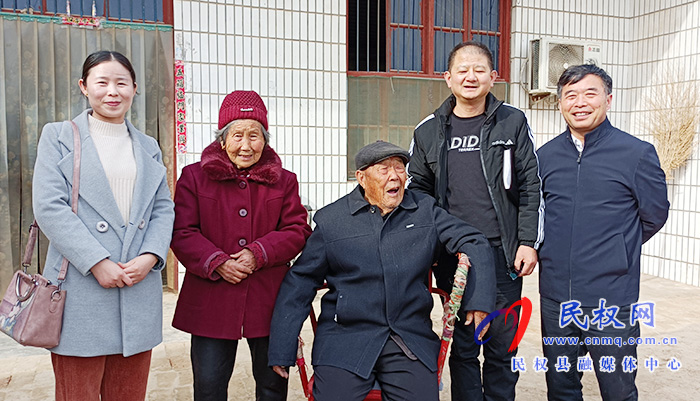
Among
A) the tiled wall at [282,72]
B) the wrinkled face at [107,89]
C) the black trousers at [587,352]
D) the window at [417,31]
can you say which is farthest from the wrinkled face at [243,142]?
the window at [417,31]

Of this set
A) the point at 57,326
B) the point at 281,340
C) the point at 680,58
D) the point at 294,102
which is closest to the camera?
the point at 57,326

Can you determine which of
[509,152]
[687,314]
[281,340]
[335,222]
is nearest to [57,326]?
[281,340]

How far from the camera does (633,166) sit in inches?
93.7

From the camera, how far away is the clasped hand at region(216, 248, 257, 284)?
2.22m

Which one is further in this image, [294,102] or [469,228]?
[294,102]

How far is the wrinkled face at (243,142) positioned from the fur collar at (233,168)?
1.3 inches

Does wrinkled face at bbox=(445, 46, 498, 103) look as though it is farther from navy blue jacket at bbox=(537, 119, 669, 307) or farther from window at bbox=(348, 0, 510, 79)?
window at bbox=(348, 0, 510, 79)

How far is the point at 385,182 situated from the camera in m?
2.30

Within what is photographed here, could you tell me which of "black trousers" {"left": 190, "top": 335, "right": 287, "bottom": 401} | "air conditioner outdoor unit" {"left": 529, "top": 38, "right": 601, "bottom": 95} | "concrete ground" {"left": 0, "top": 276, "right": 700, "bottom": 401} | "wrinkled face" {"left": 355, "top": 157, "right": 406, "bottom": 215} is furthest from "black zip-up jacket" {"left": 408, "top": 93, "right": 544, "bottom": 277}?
"air conditioner outdoor unit" {"left": 529, "top": 38, "right": 601, "bottom": 95}

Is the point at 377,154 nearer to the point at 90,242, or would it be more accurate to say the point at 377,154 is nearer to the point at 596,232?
the point at 596,232

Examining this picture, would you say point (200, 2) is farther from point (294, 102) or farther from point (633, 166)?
point (633, 166)

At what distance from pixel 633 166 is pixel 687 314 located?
314cm

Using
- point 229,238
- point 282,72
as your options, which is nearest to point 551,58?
point 282,72

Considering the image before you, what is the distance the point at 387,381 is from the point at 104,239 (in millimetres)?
1210
